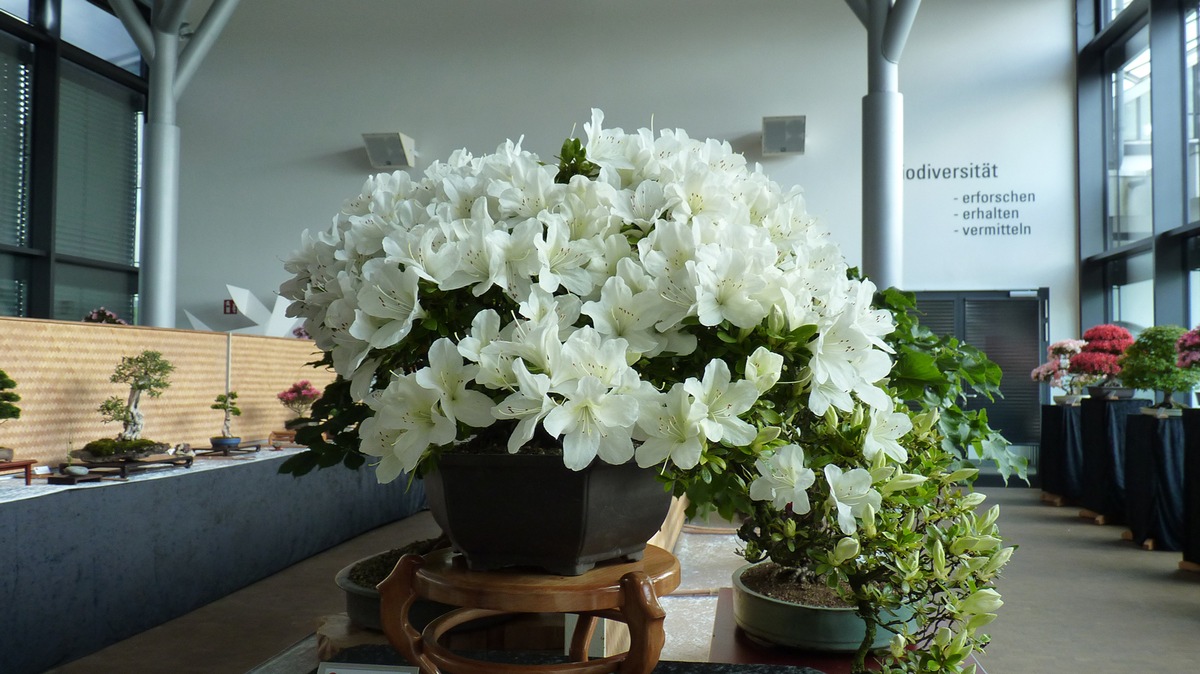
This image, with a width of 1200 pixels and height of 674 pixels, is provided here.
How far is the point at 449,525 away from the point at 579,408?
22 centimetres

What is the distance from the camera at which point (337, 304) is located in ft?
2.32

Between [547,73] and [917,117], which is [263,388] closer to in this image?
[547,73]

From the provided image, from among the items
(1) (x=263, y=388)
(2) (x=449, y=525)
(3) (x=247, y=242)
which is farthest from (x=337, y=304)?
(3) (x=247, y=242)

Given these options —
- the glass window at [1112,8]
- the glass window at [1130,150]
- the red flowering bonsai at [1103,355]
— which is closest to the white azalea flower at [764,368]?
the red flowering bonsai at [1103,355]

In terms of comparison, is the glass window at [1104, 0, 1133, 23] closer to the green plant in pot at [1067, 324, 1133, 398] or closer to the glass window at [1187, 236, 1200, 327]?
the glass window at [1187, 236, 1200, 327]

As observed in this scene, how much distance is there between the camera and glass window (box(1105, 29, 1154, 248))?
7.68m

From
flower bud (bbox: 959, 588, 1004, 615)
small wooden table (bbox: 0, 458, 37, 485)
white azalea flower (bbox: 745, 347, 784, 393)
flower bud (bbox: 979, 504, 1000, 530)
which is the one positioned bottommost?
small wooden table (bbox: 0, 458, 37, 485)

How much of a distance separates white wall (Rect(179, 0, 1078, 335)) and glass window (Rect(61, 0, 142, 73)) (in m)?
0.91

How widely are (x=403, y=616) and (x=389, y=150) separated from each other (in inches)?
352

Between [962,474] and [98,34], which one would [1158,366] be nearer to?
[962,474]

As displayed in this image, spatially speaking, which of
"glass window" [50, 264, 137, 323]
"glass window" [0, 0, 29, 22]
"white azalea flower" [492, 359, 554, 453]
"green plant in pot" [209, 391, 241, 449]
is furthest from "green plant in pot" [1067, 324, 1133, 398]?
"glass window" [0, 0, 29, 22]

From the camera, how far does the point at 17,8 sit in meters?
8.44

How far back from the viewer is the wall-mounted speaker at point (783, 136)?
852cm

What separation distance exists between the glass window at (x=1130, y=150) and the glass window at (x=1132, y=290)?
0.75 ft
